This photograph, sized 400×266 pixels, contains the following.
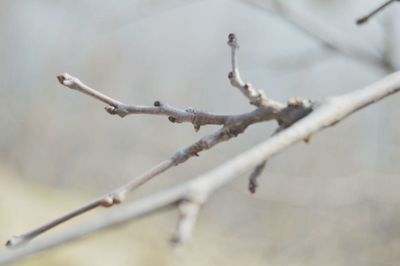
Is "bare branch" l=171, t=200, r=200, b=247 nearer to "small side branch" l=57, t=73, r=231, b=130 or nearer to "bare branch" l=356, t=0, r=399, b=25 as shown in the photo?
"small side branch" l=57, t=73, r=231, b=130

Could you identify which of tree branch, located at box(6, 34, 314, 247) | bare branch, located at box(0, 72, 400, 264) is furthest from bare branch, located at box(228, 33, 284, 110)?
bare branch, located at box(0, 72, 400, 264)

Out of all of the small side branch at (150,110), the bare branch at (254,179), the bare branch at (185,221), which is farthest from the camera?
the bare branch at (254,179)

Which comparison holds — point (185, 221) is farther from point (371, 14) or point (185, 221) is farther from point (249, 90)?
point (371, 14)

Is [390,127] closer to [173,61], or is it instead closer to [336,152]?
[336,152]

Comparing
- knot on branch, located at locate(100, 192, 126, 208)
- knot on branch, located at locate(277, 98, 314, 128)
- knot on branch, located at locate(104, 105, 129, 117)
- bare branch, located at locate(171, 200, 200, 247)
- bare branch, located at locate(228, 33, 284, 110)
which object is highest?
bare branch, located at locate(228, 33, 284, 110)

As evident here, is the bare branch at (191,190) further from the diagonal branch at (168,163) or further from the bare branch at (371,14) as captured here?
the bare branch at (371,14)

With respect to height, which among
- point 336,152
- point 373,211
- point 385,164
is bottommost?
point 373,211

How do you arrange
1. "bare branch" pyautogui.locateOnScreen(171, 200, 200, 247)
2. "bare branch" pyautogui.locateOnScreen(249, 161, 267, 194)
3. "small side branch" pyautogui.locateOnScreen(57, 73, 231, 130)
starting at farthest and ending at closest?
"bare branch" pyautogui.locateOnScreen(249, 161, 267, 194) < "small side branch" pyautogui.locateOnScreen(57, 73, 231, 130) < "bare branch" pyautogui.locateOnScreen(171, 200, 200, 247)

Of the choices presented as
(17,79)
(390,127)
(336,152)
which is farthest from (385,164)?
(17,79)

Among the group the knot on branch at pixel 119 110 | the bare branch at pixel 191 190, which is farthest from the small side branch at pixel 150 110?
the bare branch at pixel 191 190
